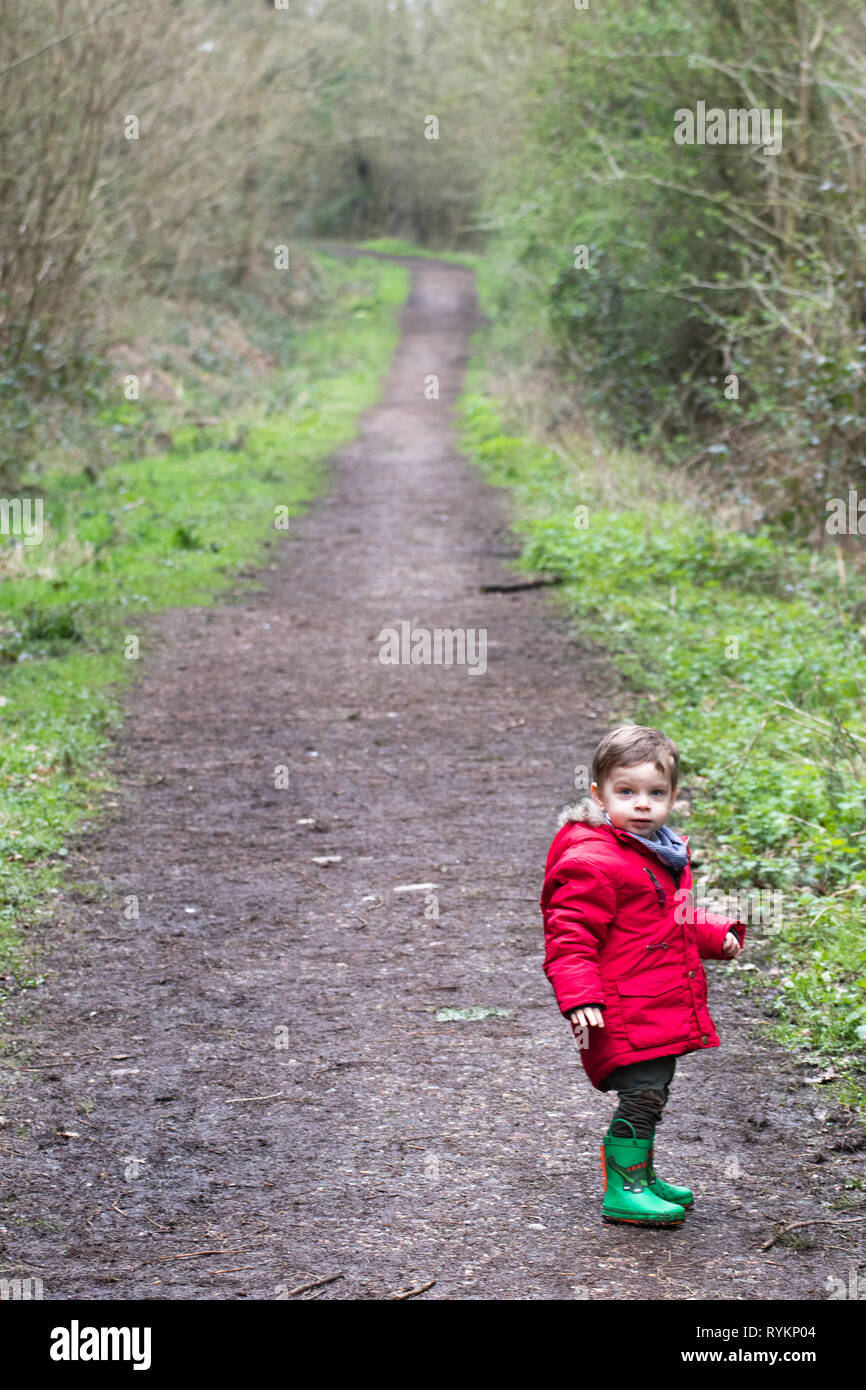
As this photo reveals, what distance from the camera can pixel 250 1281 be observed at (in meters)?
3.28

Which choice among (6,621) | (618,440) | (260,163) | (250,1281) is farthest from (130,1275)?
(260,163)

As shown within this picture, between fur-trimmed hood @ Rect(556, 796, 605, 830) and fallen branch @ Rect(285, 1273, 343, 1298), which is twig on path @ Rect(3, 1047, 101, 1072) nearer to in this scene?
fallen branch @ Rect(285, 1273, 343, 1298)

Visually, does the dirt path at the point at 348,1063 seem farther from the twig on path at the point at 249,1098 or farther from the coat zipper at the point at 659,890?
the coat zipper at the point at 659,890

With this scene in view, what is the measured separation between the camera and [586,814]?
3.71 metres

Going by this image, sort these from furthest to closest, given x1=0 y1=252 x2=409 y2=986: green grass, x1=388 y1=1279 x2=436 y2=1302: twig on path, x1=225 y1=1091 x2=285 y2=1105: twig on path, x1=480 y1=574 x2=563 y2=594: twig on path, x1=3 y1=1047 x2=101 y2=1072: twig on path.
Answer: x1=480 y1=574 x2=563 y2=594: twig on path < x1=0 y1=252 x2=409 y2=986: green grass < x1=3 y1=1047 x2=101 y2=1072: twig on path < x1=225 y1=1091 x2=285 y2=1105: twig on path < x1=388 y1=1279 x2=436 y2=1302: twig on path

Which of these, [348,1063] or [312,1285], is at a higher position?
[348,1063]

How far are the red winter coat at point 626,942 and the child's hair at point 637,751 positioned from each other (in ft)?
0.56

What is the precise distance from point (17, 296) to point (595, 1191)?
14.0 metres

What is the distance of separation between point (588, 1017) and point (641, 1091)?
0.35 meters

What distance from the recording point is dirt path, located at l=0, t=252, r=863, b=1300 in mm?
3430

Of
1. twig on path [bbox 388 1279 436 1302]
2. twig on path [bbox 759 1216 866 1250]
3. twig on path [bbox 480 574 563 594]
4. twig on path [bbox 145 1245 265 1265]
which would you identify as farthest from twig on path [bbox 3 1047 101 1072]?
twig on path [bbox 480 574 563 594]

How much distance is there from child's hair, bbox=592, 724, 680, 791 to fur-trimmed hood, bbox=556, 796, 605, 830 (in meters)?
0.10

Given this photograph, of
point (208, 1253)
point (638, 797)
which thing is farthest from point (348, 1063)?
point (638, 797)

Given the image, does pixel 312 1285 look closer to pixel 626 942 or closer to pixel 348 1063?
pixel 626 942
